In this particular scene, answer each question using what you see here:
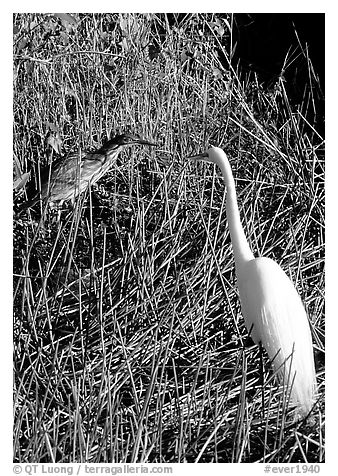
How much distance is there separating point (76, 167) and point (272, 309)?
2.79ft

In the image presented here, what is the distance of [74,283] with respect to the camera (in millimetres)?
1757

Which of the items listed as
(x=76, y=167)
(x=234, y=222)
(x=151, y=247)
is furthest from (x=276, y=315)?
(x=76, y=167)

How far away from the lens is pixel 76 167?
7.25ft

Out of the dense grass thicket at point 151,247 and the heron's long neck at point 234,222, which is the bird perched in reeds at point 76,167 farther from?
the heron's long neck at point 234,222

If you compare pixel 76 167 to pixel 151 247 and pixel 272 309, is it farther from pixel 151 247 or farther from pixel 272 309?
pixel 272 309

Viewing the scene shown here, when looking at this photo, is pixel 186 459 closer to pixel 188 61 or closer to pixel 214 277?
pixel 214 277

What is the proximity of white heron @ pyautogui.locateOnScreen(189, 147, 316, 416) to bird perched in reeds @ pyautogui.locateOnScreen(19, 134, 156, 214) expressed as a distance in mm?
567

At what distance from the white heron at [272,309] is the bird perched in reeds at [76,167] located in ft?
1.86

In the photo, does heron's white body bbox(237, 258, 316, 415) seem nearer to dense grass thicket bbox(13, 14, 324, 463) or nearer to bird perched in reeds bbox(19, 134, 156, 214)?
dense grass thicket bbox(13, 14, 324, 463)

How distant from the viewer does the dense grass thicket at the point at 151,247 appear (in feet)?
4.48

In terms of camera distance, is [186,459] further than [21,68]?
No

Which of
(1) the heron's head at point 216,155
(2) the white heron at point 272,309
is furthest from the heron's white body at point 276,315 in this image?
(1) the heron's head at point 216,155

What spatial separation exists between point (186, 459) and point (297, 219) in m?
0.85

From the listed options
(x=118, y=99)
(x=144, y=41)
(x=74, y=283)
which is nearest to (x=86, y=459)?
(x=74, y=283)
